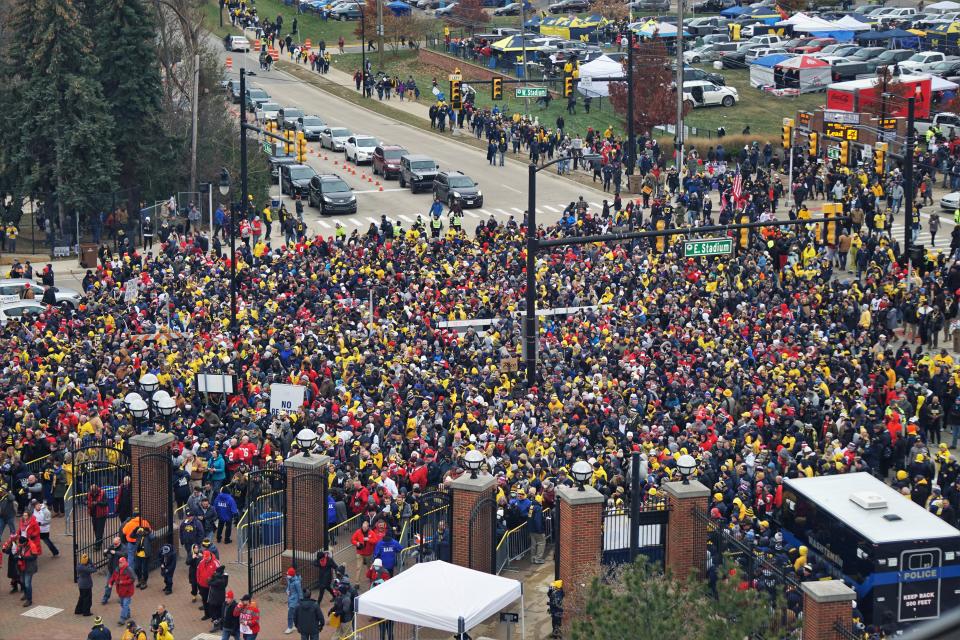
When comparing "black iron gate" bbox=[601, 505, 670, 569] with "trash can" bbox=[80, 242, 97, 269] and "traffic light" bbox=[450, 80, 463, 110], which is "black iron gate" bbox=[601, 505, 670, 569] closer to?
"trash can" bbox=[80, 242, 97, 269]

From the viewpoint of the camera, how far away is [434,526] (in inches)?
974

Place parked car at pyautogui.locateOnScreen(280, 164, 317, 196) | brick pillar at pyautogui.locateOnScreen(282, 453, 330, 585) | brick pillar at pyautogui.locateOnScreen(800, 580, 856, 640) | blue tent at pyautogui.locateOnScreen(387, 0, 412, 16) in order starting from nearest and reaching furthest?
brick pillar at pyautogui.locateOnScreen(800, 580, 856, 640) < brick pillar at pyautogui.locateOnScreen(282, 453, 330, 585) < parked car at pyautogui.locateOnScreen(280, 164, 317, 196) < blue tent at pyautogui.locateOnScreen(387, 0, 412, 16)

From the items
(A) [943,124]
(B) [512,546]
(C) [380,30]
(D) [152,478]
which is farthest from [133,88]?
(B) [512,546]

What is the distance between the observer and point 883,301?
37562mm

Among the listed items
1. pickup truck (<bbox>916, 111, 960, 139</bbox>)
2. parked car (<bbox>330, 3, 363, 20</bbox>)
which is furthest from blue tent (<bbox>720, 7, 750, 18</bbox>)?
pickup truck (<bbox>916, 111, 960, 139</bbox>)

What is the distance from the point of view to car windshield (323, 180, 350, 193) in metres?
56.5

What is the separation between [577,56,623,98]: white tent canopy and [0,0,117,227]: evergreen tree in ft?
96.8

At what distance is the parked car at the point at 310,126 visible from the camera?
69688 millimetres

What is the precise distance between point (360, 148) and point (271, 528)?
4120 cm

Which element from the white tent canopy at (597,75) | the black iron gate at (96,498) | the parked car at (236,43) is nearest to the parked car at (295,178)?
the white tent canopy at (597,75)

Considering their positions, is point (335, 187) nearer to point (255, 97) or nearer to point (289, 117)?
point (289, 117)

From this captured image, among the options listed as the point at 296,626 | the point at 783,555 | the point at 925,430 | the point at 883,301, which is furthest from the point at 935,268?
the point at 296,626

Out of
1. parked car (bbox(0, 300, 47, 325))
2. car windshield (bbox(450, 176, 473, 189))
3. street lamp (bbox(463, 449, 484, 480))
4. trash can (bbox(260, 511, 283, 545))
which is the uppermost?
street lamp (bbox(463, 449, 484, 480))

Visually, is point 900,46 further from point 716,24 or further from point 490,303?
point 490,303
